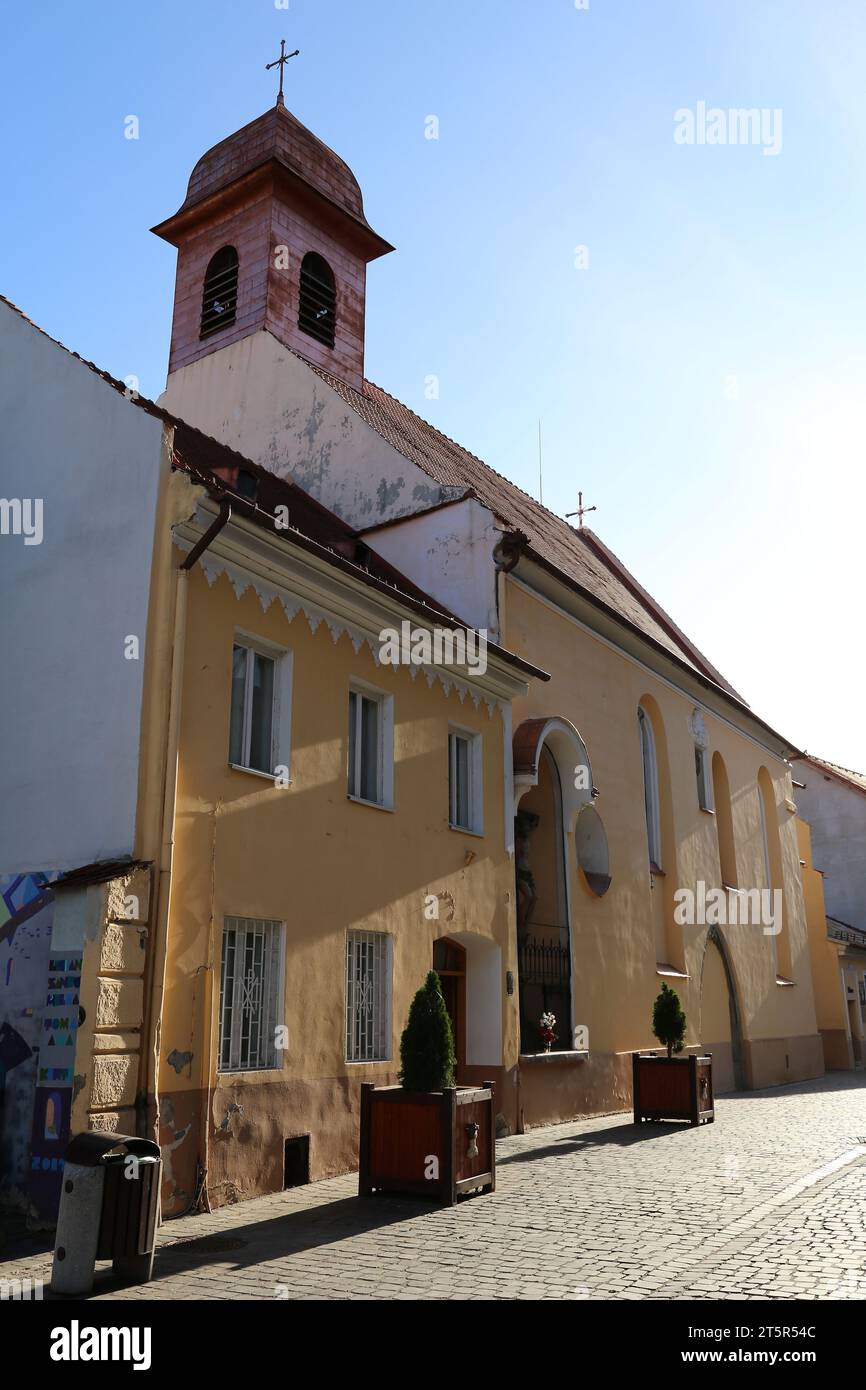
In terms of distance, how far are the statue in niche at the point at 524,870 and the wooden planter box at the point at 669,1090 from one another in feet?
8.45

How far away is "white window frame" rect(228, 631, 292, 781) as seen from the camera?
36.0 ft

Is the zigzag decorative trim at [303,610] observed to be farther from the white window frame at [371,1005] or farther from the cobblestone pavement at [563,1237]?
the cobblestone pavement at [563,1237]

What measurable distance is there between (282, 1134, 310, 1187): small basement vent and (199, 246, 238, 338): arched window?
15.1 metres

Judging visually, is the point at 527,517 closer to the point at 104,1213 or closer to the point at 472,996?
the point at 472,996

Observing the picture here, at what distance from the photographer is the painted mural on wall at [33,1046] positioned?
28.1 ft

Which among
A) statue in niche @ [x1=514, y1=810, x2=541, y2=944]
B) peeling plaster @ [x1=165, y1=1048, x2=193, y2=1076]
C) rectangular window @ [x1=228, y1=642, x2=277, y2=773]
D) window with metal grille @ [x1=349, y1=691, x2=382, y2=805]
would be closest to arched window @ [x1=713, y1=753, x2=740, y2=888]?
statue in niche @ [x1=514, y1=810, x2=541, y2=944]

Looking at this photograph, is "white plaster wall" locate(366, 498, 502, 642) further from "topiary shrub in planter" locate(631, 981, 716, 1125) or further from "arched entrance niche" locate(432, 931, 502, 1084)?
"topiary shrub in planter" locate(631, 981, 716, 1125)

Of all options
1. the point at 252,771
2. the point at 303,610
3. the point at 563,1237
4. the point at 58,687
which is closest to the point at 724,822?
the point at 303,610

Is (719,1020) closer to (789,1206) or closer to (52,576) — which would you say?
(789,1206)

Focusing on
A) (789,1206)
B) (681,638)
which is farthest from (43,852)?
(681,638)

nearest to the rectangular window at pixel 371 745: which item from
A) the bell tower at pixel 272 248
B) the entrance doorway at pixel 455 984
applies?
the entrance doorway at pixel 455 984

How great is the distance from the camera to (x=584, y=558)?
86.1 ft

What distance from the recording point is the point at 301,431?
19.0m

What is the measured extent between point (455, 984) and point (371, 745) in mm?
3885
